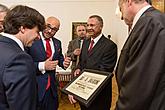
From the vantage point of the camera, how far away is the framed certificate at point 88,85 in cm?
227

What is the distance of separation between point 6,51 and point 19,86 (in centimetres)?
20

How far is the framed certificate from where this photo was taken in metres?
2.27

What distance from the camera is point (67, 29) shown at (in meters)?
5.72

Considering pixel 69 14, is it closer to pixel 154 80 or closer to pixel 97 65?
pixel 97 65

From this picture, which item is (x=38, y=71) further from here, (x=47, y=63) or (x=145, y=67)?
(x=145, y=67)

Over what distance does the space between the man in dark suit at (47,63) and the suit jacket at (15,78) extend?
1109 mm

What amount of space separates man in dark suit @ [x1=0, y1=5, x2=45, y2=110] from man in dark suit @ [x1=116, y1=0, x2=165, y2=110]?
510 millimetres

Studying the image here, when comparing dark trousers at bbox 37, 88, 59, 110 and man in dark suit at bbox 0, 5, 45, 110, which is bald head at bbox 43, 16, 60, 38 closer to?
dark trousers at bbox 37, 88, 59, 110

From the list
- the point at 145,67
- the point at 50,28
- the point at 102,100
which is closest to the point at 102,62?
the point at 102,100

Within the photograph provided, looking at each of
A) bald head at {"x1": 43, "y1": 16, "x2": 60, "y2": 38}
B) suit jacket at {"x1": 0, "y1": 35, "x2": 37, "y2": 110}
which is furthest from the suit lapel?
suit jacket at {"x1": 0, "y1": 35, "x2": 37, "y2": 110}

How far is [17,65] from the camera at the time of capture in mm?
1411

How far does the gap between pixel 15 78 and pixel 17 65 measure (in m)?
0.07

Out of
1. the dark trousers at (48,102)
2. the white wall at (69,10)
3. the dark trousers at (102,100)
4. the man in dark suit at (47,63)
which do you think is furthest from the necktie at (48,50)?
the white wall at (69,10)

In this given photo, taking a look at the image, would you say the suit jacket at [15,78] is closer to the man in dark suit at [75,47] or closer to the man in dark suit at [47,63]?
the man in dark suit at [47,63]
